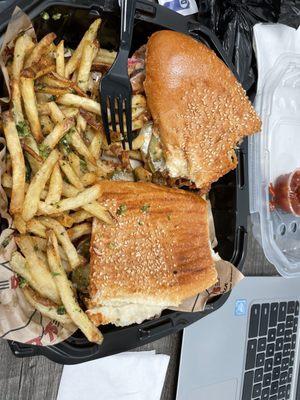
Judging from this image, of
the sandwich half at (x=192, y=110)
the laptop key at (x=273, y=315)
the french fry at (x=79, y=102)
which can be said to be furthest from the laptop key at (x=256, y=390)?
the french fry at (x=79, y=102)

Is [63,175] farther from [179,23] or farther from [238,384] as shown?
[238,384]

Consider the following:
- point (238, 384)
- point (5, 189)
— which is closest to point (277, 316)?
point (238, 384)

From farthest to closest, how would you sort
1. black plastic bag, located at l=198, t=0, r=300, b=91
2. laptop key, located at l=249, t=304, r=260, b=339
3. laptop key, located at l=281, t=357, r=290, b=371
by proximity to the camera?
laptop key, located at l=281, t=357, r=290, b=371 → laptop key, located at l=249, t=304, r=260, b=339 → black plastic bag, located at l=198, t=0, r=300, b=91

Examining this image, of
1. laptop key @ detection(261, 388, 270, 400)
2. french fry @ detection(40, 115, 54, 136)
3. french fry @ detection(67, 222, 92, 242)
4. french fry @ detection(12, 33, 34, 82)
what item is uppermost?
french fry @ detection(12, 33, 34, 82)

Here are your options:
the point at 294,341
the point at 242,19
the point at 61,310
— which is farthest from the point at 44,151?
the point at 294,341

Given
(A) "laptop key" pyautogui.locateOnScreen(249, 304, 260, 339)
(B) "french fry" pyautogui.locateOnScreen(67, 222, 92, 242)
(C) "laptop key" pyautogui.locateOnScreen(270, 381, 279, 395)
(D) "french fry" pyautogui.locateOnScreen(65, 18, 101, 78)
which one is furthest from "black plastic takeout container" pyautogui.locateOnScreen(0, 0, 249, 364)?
(C) "laptop key" pyautogui.locateOnScreen(270, 381, 279, 395)

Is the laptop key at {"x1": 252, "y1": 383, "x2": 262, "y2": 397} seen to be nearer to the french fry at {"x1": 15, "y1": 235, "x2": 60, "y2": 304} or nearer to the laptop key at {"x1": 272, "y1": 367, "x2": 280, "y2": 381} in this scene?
the laptop key at {"x1": 272, "y1": 367, "x2": 280, "y2": 381}

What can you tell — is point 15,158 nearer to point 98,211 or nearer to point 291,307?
point 98,211
